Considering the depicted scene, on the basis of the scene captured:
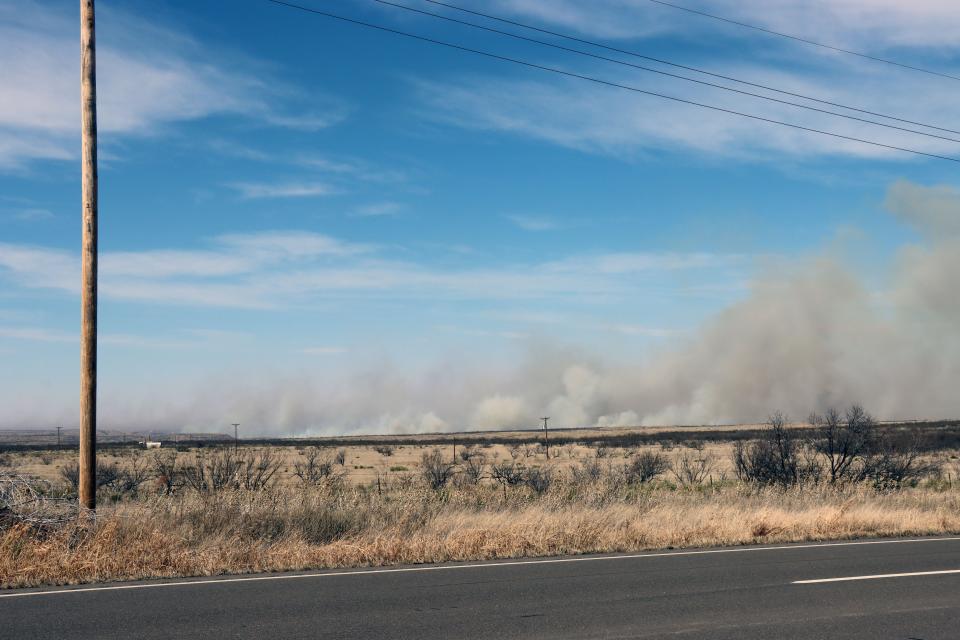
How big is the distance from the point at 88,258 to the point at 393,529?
6.13 metres

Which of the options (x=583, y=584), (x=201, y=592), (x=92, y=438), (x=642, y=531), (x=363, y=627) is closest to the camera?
(x=363, y=627)

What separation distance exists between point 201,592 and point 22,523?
139 inches

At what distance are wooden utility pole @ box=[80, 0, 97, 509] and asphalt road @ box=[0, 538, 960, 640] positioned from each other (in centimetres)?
286

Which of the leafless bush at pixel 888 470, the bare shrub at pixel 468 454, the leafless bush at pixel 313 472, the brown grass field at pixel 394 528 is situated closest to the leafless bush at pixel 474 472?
the leafless bush at pixel 313 472

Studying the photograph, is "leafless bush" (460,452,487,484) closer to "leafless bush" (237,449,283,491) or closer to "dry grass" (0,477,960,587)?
"leafless bush" (237,449,283,491)

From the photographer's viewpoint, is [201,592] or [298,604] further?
[201,592]

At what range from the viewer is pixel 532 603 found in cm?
900

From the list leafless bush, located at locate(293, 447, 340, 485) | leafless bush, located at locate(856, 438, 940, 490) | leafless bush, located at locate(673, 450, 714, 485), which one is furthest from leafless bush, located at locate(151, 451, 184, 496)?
leafless bush, located at locate(856, 438, 940, 490)

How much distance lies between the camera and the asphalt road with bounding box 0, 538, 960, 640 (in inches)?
304

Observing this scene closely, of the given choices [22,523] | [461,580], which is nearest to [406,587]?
[461,580]

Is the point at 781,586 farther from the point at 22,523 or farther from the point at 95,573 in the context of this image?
the point at 22,523

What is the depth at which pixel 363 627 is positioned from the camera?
25.8 ft

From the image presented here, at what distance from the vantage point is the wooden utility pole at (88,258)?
40.4 ft

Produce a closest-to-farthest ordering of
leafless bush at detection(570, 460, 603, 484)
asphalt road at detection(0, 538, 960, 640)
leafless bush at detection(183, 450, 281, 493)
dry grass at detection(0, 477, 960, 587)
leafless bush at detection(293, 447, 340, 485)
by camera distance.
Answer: asphalt road at detection(0, 538, 960, 640), dry grass at detection(0, 477, 960, 587), leafless bush at detection(183, 450, 281, 493), leafless bush at detection(570, 460, 603, 484), leafless bush at detection(293, 447, 340, 485)
